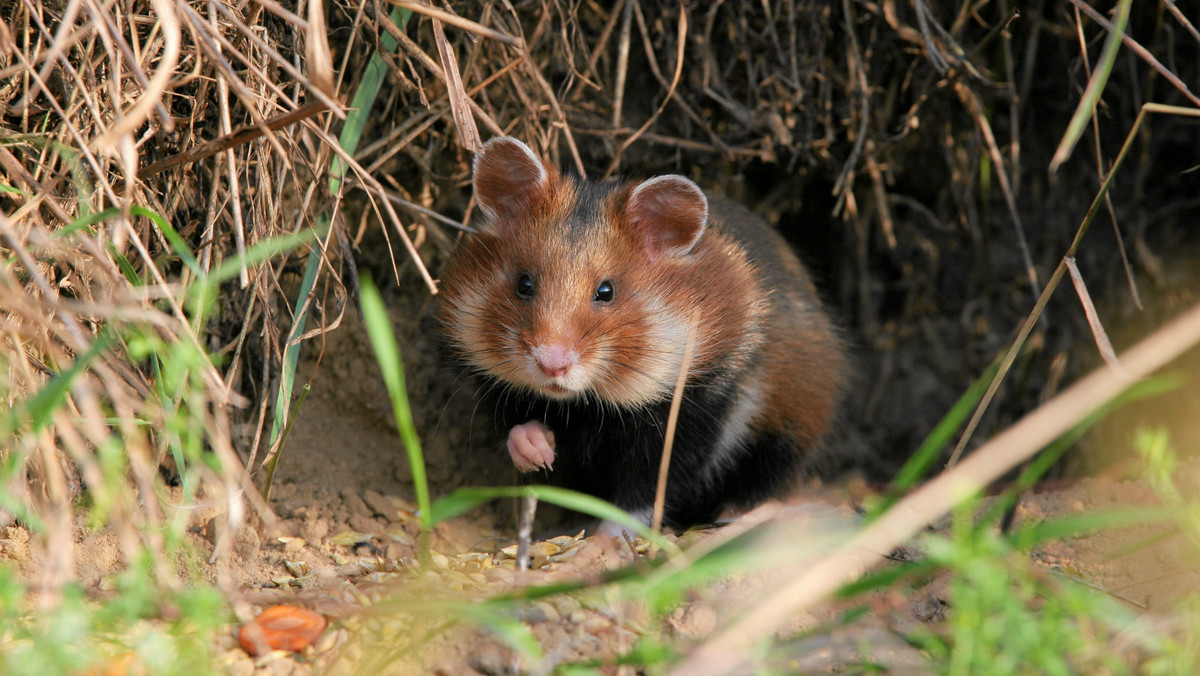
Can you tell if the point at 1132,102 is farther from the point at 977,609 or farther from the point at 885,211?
the point at 977,609

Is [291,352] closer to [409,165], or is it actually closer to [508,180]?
[508,180]

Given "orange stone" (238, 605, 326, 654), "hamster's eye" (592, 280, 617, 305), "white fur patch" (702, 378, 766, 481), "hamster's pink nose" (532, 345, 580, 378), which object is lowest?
"white fur patch" (702, 378, 766, 481)

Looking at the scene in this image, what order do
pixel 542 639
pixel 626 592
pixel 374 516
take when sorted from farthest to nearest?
1. pixel 374 516
2. pixel 542 639
3. pixel 626 592

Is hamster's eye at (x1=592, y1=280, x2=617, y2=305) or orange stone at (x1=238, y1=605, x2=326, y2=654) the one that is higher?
hamster's eye at (x1=592, y1=280, x2=617, y2=305)

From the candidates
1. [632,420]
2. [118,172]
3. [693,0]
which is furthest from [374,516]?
[693,0]

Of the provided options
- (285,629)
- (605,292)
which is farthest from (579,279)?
(285,629)

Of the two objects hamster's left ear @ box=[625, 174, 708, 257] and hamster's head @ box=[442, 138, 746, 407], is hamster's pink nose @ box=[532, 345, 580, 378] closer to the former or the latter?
hamster's head @ box=[442, 138, 746, 407]

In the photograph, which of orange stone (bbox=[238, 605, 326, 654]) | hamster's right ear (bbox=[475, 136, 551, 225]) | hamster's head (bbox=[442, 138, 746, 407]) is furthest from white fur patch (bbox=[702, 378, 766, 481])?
orange stone (bbox=[238, 605, 326, 654])
